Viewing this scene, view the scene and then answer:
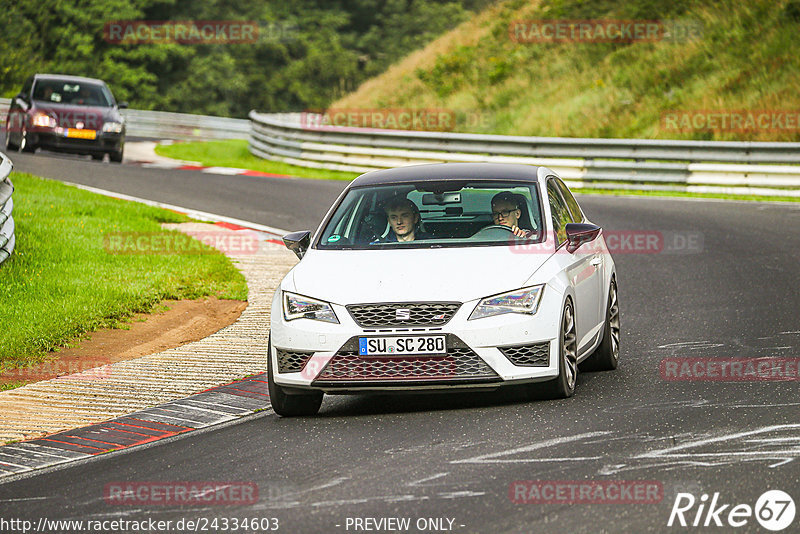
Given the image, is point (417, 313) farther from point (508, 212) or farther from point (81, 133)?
point (81, 133)

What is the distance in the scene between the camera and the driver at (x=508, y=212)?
8.55 m

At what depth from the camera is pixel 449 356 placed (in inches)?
295

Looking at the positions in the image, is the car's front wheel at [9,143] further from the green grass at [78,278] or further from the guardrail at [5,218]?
the guardrail at [5,218]

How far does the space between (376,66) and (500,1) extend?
30.3 m

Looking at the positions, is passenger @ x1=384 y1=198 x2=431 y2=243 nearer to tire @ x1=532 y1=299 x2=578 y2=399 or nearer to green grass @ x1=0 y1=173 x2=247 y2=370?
tire @ x1=532 y1=299 x2=578 y2=399

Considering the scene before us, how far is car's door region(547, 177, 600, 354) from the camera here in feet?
27.1

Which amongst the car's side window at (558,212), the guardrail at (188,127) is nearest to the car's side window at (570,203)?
the car's side window at (558,212)

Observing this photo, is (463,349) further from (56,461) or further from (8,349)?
(8,349)

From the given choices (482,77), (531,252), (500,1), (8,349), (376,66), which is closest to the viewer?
(531,252)

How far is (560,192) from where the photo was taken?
31.0ft


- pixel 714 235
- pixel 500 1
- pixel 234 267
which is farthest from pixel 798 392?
pixel 500 1

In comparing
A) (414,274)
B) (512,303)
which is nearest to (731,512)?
(512,303)

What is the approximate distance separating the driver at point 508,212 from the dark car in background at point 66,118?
20139 mm

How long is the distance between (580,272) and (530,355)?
110 cm
